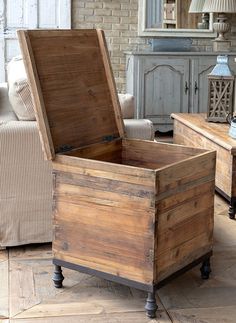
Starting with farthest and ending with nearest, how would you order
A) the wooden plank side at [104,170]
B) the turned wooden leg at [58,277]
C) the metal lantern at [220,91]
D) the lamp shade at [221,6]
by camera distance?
1. the lamp shade at [221,6]
2. the metal lantern at [220,91]
3. the turned wooden leg at [58,277]
4. the wooden plank side at [104,170]

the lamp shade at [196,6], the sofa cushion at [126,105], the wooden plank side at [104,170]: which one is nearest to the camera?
the wooden plank side at [104,170]

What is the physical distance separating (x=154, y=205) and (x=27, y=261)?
0.95 metres

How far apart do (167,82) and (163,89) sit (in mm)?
82

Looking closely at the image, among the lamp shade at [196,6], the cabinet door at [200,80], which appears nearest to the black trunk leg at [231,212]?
the cabinet door at [200,80]

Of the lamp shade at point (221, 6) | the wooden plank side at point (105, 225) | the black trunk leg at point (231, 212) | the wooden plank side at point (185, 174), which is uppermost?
the lamp shade at point (221, 6)

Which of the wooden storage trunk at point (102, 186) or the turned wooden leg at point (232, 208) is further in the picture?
the turned wooden leg at point (232, 208)

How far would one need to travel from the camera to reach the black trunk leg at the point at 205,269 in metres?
2.74

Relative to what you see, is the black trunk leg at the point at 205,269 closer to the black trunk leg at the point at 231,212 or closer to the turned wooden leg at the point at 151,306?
the turned wooden leg at the point at 151,306

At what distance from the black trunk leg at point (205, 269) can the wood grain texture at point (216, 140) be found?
2.98ft

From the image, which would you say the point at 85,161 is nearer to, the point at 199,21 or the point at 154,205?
the point at 154,205

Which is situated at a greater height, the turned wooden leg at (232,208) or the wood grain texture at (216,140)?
the wood grain texture at (216,140)

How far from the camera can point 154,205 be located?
2297 mm

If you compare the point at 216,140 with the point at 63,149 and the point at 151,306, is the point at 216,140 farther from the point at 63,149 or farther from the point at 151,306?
the point at 151,306

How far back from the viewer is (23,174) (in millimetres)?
3021
